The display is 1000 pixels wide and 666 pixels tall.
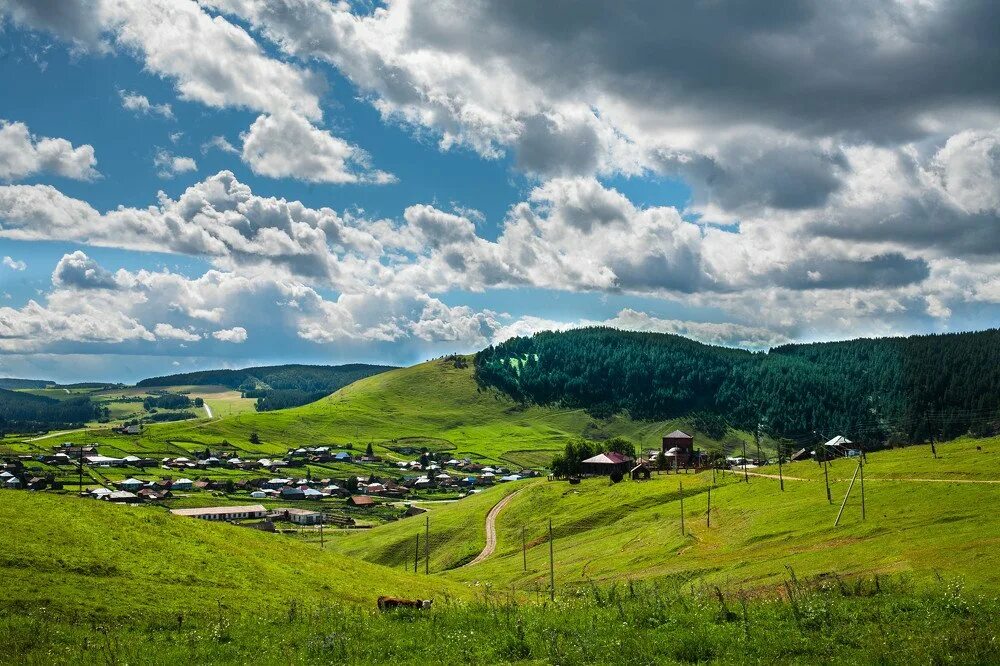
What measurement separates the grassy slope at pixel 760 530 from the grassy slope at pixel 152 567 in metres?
31.3

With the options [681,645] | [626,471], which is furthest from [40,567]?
[626,471]

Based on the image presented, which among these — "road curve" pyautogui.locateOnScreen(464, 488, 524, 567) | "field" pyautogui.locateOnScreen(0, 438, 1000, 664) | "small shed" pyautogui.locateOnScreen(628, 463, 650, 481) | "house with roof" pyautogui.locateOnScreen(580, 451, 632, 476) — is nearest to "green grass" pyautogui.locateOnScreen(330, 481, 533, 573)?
"road curve" pyautogui.locateOnScreen(464, 488, 524, 567)

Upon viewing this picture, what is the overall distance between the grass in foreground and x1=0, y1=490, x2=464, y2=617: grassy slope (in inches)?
318

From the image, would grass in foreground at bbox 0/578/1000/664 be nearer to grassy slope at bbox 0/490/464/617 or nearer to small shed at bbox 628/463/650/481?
grassy slope at bbox 0/490/464/617

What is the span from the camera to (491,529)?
151m

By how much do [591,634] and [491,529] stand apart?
126m

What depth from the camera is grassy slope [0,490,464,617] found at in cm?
4366

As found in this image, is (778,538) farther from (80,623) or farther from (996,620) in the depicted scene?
(80,623)

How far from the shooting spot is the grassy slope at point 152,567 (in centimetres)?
4366

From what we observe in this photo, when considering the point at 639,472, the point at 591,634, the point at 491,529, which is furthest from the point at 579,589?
the point at 639,472

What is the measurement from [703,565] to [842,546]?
46.3 feet

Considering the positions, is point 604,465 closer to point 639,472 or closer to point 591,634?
point 639,472

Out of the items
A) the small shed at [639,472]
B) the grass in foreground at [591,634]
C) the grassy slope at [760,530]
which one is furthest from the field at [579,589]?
the small shed at [639,472]

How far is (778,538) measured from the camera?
87688 millimetres
